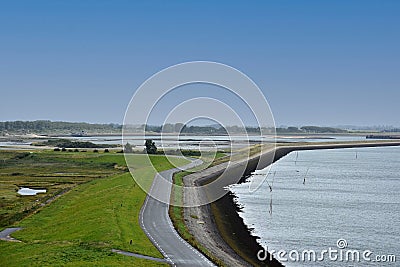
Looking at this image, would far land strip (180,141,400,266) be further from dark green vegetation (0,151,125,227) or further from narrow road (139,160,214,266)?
dark green vegetation (0,151,125,227)

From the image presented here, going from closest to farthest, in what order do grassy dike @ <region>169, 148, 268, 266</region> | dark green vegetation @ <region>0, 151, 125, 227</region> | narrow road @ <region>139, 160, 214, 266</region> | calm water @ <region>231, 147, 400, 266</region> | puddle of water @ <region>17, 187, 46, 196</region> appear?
1. narrow road @ <region>139, 160, 214, 266</region>
2. grassy dike @ <region>169, 148, 268, 266</region>
3. calm water @ <region>231, 147, 400, 266</region>
4. dark green vegetation @ <region>0, 151, 125, 227</region>
5. puddle of water @ <region>17, 187, 46, 196</region>

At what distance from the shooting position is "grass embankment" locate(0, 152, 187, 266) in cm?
3647

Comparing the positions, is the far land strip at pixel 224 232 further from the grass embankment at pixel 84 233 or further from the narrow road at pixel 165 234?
the grass embankment at pixel 84 233

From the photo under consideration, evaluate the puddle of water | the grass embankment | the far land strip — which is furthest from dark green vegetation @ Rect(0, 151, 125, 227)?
the far land strip

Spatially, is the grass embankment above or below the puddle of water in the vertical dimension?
below

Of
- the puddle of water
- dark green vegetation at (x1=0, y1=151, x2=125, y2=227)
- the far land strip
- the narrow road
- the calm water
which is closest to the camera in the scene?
the narrow road

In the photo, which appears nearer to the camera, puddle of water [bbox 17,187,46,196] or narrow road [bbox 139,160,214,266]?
narrow road [bbox 139,160,214,266]

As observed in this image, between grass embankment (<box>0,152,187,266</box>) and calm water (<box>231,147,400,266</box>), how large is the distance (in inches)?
450

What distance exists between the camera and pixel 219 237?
1939 inches

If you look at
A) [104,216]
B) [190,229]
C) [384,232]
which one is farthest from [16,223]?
[384,232]

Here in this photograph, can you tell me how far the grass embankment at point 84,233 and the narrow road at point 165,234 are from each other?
0.80 meters

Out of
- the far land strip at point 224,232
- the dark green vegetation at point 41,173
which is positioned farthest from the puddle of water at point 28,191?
the far land strip at point 224,232

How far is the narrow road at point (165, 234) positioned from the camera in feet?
119

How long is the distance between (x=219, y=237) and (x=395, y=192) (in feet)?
134
